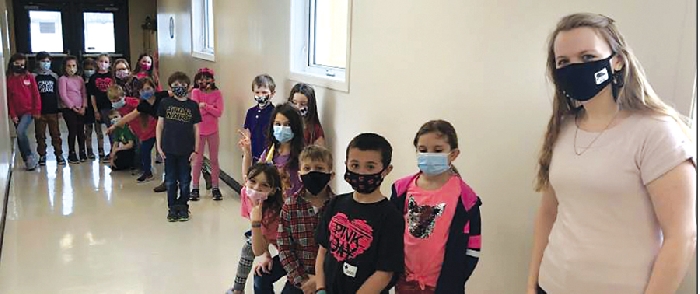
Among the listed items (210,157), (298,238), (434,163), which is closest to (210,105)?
(210,157)

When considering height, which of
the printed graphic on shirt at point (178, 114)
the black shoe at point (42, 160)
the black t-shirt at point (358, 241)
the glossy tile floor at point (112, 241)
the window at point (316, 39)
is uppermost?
the window at point (316, 39)

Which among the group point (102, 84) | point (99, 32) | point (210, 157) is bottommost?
point (210, 157)

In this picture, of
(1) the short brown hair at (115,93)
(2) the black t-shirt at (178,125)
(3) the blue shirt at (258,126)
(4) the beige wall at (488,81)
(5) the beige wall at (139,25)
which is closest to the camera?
(4) the beige wall at (488,81)

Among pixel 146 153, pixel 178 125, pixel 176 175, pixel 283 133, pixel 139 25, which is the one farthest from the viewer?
pixel 139 25

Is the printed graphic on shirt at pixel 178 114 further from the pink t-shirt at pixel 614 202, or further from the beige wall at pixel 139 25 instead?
the beige wall at pixel 139 25

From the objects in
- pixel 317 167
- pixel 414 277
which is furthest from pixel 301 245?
pixel 414 277

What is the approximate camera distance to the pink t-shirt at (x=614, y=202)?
129 centimetres

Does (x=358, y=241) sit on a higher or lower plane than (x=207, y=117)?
lower

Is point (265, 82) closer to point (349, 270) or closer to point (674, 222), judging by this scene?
point (349, 270)

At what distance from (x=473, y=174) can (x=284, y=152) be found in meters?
1.29

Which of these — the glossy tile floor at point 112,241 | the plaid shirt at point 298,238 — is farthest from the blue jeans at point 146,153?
the plaid shirt at point 298,238

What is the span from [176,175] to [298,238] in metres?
2.49

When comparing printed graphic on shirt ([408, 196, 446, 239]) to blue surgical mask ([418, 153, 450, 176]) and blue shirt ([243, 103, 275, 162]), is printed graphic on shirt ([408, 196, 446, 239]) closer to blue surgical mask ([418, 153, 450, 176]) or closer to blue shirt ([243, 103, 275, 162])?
blue surgical mask ([418, 153, 450, 176])

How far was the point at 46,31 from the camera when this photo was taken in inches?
418
